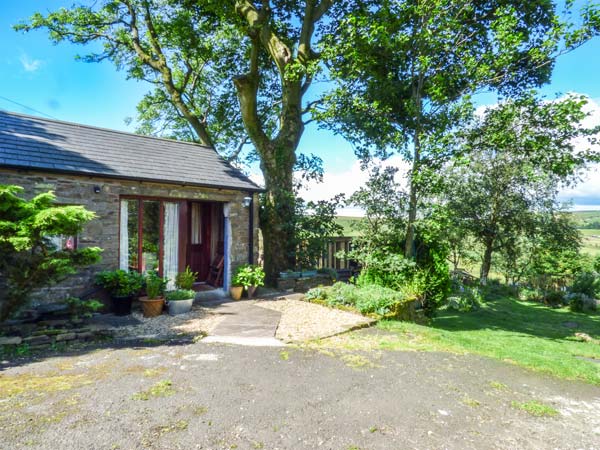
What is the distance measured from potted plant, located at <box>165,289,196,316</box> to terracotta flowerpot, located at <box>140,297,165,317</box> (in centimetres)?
23

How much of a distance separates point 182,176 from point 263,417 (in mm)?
7139

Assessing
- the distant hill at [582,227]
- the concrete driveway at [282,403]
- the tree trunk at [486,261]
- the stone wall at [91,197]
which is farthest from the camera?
the tree trunk at [486,261]

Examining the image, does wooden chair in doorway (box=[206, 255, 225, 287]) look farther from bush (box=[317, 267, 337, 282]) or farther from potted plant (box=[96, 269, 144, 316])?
potted plant (box=[96, 269, 144, 316])

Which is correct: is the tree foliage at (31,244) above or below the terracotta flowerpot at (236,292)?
above

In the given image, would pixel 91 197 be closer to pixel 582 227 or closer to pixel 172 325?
pixel 172 325

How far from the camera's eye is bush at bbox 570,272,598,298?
16.0 metres

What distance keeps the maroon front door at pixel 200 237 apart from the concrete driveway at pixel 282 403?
6548 mm

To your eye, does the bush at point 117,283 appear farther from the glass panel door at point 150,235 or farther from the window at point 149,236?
the glass panel door at point 150,235

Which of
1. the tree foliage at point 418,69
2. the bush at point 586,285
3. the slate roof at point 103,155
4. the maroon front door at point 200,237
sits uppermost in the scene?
the tree foliage at point 418,69

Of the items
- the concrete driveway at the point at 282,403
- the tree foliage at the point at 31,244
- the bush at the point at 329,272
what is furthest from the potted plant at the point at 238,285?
the concrete driveway at the point at 282,403

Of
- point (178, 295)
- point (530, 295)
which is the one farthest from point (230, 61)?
point (530, 295)

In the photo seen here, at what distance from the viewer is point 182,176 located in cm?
939

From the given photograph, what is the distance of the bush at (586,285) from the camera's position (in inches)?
628

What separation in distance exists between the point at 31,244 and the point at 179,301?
3.15m
